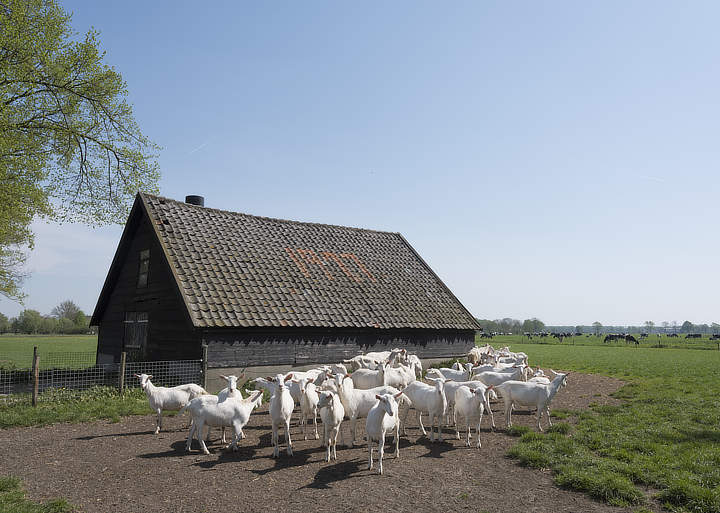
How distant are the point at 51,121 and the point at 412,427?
63.0 feet

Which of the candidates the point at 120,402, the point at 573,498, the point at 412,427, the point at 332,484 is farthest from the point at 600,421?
the point at 120,402

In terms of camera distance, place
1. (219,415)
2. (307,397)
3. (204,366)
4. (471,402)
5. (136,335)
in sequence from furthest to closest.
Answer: (136,335)
(204,366)
(307,397)
(471,402)
(219,415)

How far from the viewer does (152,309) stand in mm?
18156

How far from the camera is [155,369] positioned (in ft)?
54.4

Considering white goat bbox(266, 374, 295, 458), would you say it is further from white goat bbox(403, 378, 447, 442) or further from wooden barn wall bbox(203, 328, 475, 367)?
wooden barn wall bbox(203, 328, 475, 367)

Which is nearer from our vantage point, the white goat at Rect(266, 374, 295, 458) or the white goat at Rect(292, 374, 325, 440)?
the white goat at Rect(266, 374, 295, 458)

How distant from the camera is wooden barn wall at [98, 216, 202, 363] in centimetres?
1617

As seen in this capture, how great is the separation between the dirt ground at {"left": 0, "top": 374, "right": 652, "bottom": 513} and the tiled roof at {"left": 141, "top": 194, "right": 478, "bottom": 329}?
5.64 m

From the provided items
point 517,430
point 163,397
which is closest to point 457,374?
point 517,430

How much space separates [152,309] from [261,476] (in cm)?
1227

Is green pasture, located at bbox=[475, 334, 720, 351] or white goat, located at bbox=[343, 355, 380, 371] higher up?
white goat, located at bbox=[343, 355, 380, 371]

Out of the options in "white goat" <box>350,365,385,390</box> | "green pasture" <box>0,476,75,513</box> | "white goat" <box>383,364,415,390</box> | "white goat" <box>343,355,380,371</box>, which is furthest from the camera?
"white goat" <box>343,355,380,371</box>

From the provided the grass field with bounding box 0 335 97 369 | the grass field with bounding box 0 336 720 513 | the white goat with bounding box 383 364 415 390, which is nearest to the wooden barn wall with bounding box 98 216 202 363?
the grass field with bounding box 0 335 97 369

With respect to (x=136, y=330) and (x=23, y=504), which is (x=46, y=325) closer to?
(x=136, y=330)
